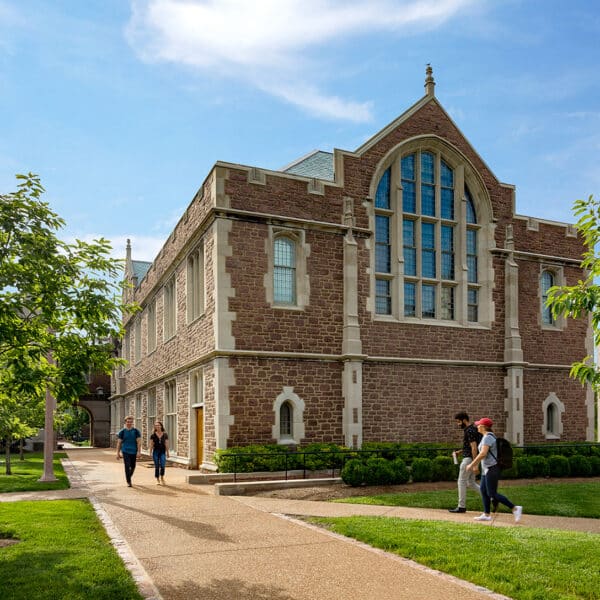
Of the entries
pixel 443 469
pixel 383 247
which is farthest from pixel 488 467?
pixel 383 247

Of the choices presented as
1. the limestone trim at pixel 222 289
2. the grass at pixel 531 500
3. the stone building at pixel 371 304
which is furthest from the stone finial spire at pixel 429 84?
the grass at pixel 531 500

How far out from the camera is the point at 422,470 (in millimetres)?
15977

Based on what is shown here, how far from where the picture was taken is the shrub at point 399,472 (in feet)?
50.6

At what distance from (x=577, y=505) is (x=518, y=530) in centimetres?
403

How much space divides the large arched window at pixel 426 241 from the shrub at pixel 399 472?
5.65m

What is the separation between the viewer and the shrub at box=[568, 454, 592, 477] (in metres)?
18.3

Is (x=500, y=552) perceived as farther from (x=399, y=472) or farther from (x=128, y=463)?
(x=128, y=463)

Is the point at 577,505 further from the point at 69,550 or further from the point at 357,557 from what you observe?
the point at 69,550

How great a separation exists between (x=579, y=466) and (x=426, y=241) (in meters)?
8.13

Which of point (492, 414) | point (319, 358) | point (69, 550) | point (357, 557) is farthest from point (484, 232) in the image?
point (69, 550)

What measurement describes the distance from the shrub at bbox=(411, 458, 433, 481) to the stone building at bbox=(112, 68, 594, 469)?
2.82 metres

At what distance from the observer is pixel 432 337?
20641 mm

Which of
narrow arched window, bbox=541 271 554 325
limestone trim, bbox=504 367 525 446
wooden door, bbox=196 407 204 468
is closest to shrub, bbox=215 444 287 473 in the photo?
wooden door, bbox=196 407 204 468

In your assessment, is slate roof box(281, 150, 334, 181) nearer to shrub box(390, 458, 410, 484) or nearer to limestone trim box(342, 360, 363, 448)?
limestone trim box(342, 360, 363, 448)
